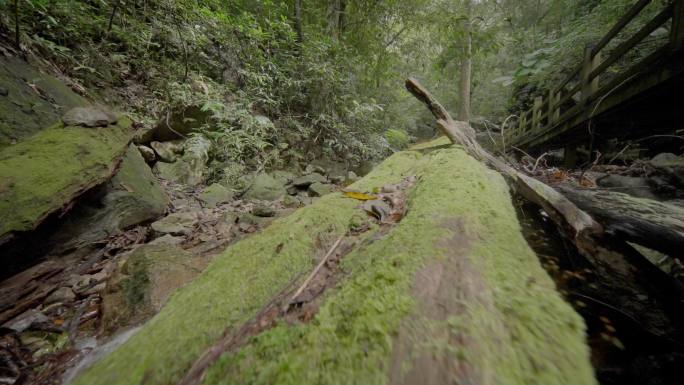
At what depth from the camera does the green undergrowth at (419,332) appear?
0.51 m

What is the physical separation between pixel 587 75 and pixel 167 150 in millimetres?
7918

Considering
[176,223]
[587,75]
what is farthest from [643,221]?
[587,75]

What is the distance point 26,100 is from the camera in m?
2.83

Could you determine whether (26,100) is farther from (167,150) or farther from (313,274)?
(313,274)

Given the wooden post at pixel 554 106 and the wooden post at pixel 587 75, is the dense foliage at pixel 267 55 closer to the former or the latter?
the wooden post at pixel 554 106

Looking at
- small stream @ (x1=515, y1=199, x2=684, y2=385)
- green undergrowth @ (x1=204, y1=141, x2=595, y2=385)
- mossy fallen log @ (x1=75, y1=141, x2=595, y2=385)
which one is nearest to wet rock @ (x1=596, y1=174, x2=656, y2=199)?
small stream @ (x1=515, y1=199, x2=684, y2=385)

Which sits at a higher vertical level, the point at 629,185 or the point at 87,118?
the point at 87,118

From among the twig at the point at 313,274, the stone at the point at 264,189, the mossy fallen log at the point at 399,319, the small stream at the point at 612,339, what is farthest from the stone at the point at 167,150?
the small stream at the point at 612,339

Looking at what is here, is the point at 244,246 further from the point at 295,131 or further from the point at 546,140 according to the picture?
the point at 546,140

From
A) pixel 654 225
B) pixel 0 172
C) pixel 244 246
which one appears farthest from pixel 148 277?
pixel 654 225

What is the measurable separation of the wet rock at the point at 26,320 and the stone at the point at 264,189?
2812 mm

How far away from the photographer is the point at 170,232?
2.99 meters

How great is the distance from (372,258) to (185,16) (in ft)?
19.4

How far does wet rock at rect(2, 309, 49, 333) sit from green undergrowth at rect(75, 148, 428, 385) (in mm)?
1448
